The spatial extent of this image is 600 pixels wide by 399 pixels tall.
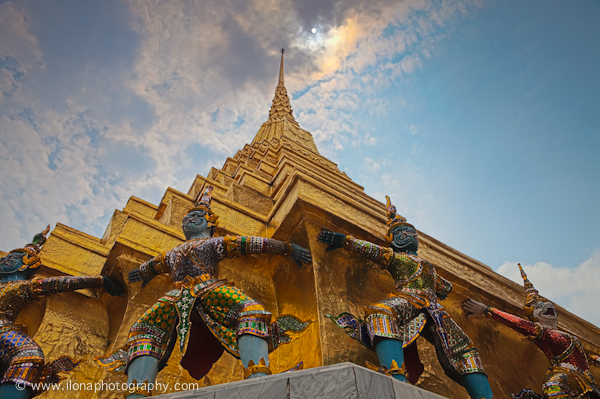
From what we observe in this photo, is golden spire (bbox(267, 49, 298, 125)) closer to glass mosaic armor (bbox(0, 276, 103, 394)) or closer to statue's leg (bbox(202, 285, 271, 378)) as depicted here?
glass mosaic armor (bbox(0, 276, 103, 394))

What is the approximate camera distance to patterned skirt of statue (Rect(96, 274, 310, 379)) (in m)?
3.56

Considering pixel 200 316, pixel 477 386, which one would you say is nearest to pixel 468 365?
pixel 477 386

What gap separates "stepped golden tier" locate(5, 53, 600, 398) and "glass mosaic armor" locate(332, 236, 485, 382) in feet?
1.51

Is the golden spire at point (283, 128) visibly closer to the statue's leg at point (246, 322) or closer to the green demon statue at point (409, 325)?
the green demon statue at point (409, 325)

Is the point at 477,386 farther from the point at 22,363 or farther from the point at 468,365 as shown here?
the point at 22,363

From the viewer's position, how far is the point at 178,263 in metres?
4.27

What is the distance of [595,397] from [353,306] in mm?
2482

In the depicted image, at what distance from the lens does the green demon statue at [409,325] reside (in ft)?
11.9

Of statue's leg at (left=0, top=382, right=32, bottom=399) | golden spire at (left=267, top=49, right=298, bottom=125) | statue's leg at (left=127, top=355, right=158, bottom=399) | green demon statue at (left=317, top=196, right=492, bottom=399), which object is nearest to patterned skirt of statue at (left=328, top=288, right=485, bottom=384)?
Answer: green demon statue at (left=317, top=196, right=492, bottom=399)

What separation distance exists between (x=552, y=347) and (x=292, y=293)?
2788mm

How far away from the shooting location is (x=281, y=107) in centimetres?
2245

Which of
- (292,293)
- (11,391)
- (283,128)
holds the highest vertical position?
(283,128)

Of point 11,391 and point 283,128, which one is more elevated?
point 283,128

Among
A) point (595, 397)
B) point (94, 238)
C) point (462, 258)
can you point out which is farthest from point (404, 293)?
point (94, 238)
